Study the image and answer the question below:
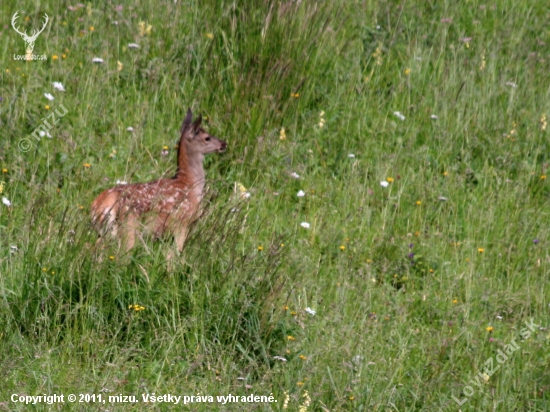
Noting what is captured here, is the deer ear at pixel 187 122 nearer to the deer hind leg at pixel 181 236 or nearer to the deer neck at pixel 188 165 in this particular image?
the deer neck at pixel 188 165

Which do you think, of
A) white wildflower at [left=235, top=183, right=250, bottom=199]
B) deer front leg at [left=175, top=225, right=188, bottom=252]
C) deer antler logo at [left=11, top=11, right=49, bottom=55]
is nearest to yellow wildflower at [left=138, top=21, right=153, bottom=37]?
deer antler logo at [left=11, top=11, right=49, bottom=55]

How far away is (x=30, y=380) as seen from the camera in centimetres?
459

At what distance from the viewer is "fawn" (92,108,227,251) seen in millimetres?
5527

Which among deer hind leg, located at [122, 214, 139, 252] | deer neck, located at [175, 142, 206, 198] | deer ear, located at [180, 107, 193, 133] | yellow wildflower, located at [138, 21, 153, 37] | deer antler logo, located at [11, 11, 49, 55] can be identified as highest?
yellow wildflower, located at [138, 21, 153, 37]

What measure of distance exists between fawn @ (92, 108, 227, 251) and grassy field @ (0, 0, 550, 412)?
0.18 meters

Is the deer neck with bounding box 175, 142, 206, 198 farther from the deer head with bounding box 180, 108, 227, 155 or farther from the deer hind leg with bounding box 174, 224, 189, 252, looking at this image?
the deer hind leg with bounding box 174, 224, 189, 252

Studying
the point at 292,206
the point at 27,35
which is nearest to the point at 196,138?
the point at 292,206

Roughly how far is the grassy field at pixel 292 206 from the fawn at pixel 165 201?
0.59 feet

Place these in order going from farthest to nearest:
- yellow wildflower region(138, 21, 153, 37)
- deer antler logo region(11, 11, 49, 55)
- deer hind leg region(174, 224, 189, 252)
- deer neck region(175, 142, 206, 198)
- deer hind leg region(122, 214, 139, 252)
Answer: yellow wildflower region(138, 21, 153, 37) < deer antler logo region(11, 11, 49, 55) < deer neck region(175, 142, 206, 198) < deer hind leg region(174, 224, 189, 252) < deer hind leg region(122, 214, 139, 252)

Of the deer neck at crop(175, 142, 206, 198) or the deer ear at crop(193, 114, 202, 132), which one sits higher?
the deer ear at crop(193, 114, 202, 132)

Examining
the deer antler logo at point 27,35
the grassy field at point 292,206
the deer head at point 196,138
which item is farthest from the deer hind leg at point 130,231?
the deer antler logo at point 27,35

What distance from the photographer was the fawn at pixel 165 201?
5527mm

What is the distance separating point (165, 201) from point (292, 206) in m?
1.09

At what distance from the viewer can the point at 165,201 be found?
6250 millimetres
